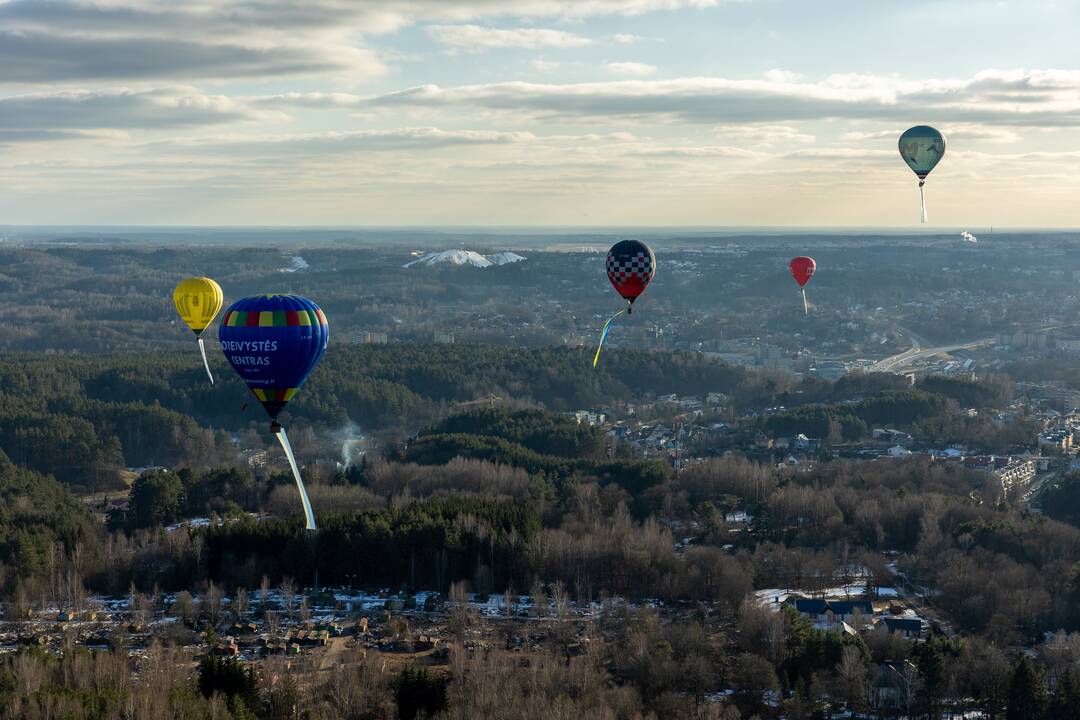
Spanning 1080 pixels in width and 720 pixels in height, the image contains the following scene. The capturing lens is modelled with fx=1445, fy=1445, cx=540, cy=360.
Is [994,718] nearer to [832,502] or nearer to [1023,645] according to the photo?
[1023,645]

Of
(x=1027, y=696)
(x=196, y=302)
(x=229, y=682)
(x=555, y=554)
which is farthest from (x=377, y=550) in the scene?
(x=1027, y=696)

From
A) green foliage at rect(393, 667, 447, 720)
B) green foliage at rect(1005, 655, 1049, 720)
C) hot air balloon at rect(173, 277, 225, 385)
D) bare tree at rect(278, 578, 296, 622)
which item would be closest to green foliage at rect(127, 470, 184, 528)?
hot air balloon at rect(173, 277, 225, 385)

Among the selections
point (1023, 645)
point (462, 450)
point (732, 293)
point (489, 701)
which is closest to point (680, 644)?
point (489, 701)

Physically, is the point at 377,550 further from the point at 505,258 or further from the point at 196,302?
the point at 505,258

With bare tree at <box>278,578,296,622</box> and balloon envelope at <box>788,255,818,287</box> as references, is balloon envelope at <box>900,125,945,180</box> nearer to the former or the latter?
balloon envelope at <box>788,255,818,287</box>

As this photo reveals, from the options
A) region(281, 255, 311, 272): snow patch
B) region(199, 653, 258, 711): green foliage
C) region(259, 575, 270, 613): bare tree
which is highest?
region(281, 255, 311, 272): snow patch
